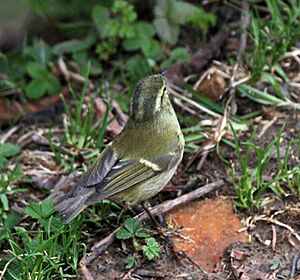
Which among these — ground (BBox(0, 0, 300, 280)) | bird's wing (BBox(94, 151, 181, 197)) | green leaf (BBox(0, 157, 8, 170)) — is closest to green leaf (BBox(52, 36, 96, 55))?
ground (BBox(0, 0, 300, 280))

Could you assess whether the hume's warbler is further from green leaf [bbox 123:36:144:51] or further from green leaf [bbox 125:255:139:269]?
green leaf [bbox 123:36:144:51]

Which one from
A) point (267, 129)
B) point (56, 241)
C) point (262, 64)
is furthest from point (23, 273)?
point (262, 64)

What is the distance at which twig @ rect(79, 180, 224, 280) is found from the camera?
4.48 m

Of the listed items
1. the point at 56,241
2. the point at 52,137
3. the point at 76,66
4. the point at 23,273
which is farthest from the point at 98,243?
the point at 76,66

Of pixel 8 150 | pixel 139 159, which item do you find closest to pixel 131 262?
pixel 139 159

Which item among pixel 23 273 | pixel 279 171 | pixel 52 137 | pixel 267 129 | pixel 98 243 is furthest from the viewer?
pixel 52 137

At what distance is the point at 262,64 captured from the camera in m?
5.61

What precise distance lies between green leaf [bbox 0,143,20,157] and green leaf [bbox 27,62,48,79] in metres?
0.98

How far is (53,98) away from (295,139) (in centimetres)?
234

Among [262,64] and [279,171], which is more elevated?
[262,64]

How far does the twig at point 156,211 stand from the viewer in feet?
14.7

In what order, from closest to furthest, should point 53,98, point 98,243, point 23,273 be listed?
point 23,273
point 98,243
point 53,98

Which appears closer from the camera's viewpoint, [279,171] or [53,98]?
[279,171]

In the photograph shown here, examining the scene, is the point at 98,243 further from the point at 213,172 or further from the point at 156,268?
the point at 213,172
